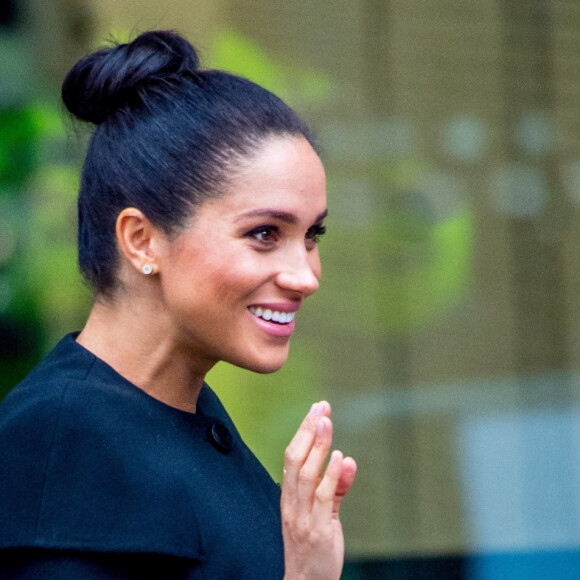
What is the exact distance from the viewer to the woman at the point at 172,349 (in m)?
1.64

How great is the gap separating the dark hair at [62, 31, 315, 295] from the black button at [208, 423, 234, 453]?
0.31m

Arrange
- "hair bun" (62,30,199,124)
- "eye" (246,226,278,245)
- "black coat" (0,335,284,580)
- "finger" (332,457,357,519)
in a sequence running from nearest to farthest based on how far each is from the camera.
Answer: "black coat" (0,335,284,580)
"finger" (332,457,357,519)
"eye" (246,226,278,245)
"hair bun" (62,30,199,124)

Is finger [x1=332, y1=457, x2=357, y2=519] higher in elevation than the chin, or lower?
lower

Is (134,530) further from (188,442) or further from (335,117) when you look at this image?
(335,117)

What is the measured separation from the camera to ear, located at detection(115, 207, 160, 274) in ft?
6.07

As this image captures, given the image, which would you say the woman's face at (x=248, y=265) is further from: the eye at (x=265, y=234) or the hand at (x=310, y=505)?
the hand at (x=310, y=505)

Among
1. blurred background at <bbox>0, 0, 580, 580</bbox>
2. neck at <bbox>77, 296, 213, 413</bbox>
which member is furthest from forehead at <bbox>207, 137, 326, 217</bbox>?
blurred background at <bbox>0, 0, 580, 580</bbox>

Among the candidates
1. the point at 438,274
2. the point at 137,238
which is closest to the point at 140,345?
A: the point at 137,238

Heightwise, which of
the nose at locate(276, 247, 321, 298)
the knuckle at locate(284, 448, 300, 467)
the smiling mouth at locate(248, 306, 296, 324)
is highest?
the nose at locate(276, 247, 321, 298)

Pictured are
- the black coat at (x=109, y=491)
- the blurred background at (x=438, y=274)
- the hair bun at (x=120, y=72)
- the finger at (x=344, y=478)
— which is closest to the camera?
the black coat at (x=109, y=491)

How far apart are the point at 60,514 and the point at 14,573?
0.12 metres

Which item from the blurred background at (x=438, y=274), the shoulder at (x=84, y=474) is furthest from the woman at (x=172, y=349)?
the blurred background at (x=438, y=274)

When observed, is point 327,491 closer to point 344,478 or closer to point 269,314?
point 344,478

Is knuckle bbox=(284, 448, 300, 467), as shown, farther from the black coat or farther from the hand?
the black coat
